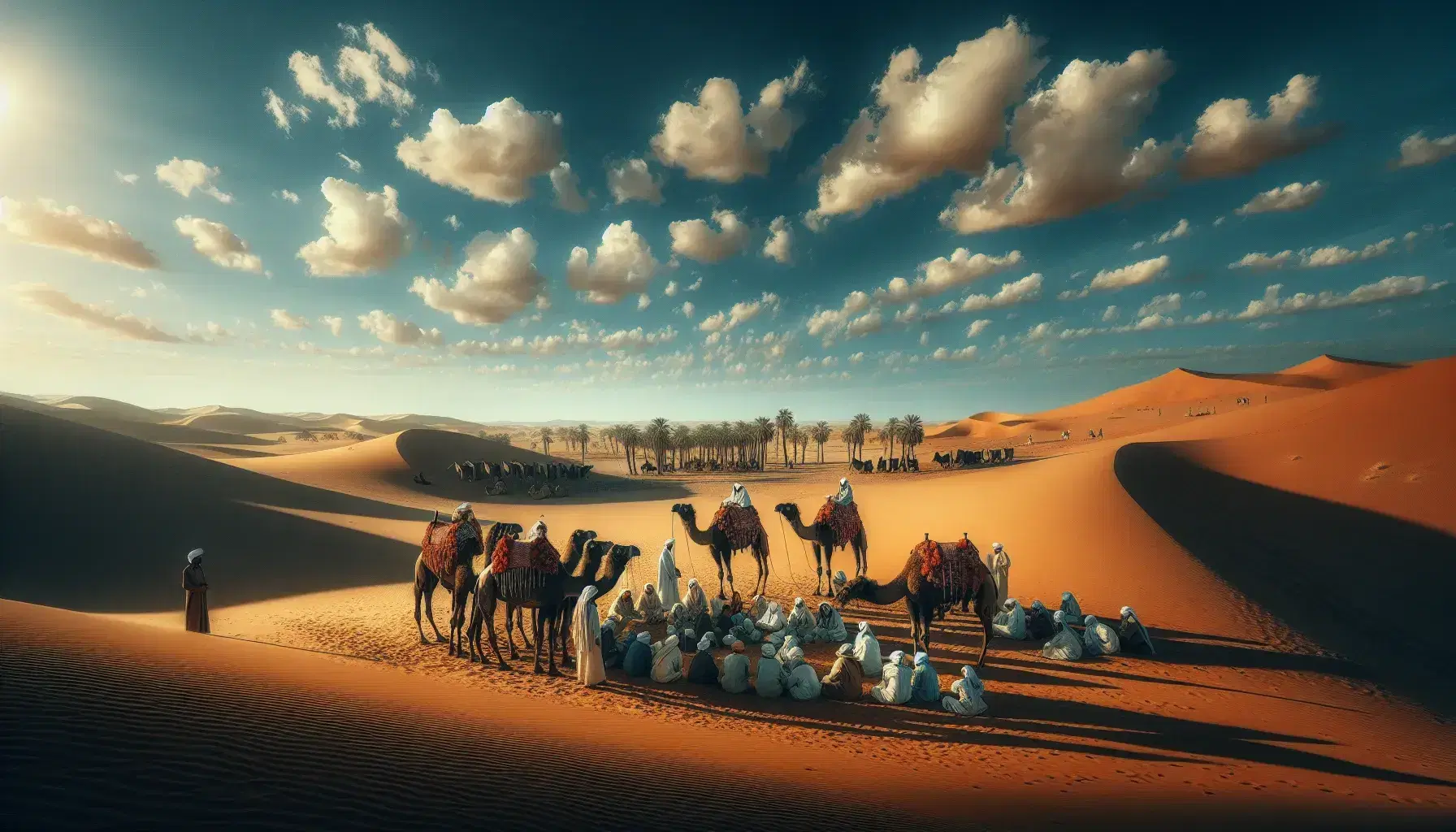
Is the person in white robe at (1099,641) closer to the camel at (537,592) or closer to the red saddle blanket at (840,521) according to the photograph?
the red saddle blanket at (840,521)

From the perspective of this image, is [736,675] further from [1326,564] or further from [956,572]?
[1326,564]

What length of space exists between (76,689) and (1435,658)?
2119 cm

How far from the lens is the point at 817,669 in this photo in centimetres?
973

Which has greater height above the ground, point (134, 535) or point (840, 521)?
point (840, 521)

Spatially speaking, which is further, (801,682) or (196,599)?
(196,599)

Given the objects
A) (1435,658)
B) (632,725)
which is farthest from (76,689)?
(1435,658)

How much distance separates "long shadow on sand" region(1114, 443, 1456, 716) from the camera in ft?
33.9

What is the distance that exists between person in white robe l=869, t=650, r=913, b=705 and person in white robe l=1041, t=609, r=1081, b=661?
158 inches

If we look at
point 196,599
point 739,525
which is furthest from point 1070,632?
point 196,599

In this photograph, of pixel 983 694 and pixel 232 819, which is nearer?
pixel 232 819

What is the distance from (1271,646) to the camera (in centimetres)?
1062

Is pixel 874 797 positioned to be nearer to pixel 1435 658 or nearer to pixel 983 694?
pixel 983 694

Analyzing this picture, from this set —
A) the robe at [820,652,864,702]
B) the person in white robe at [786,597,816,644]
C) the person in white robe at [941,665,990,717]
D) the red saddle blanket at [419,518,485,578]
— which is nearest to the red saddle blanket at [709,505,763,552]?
the person in white robe at [786,597,816,644]

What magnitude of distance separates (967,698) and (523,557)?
7.93 metres
